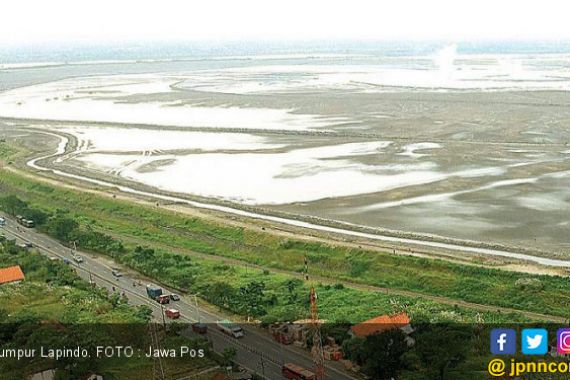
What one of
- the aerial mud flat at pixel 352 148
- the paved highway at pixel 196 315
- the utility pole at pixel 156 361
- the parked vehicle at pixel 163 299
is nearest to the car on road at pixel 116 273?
the paved highway at pixel 196 315

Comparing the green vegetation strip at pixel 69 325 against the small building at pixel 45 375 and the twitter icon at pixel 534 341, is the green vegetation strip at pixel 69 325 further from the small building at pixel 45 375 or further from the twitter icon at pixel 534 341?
the twitter icon at pixel 534 341

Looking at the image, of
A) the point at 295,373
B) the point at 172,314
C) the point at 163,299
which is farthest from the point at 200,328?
the point at 295,373

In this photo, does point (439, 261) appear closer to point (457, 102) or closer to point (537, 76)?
point (457, 102)

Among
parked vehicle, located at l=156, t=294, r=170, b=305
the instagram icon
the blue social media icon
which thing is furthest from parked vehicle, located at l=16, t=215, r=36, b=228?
the instagram icon

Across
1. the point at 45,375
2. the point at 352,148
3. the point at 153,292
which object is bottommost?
the point at 153,292

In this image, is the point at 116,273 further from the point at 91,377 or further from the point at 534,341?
the point at 534,341

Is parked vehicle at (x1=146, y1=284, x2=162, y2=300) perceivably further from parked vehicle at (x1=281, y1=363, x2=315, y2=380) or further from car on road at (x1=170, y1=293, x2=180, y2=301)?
parked vehicle at (x1=281, y1=363, x2=315, y2=380)

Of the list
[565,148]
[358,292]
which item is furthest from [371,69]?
[358,292]
